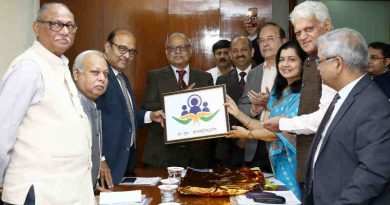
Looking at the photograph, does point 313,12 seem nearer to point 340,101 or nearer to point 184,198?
point 340,101

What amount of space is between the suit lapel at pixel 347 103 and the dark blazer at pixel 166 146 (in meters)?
2.13

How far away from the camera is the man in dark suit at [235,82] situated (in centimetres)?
424

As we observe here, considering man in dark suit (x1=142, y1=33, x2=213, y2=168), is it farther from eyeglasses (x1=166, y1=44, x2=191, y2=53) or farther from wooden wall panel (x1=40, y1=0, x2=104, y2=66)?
wooden wall panel (x1=40, y1=0, x2=104, y2=66)

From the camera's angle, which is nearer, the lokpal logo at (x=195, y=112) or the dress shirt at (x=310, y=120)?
the dress shirt at (x=310, y=120)

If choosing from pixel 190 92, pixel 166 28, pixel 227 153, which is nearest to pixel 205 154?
pixel 227 153

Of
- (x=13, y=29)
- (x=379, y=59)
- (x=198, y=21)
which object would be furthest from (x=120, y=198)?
(x=379, y=59)

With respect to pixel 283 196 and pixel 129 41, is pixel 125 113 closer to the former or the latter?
pixel 129 41

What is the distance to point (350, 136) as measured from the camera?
2.03 metres

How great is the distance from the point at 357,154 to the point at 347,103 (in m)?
0.24

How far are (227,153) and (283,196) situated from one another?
1.72 m

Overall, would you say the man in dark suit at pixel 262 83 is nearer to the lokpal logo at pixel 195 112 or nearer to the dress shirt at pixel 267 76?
the dress shirt at pixel 267 76

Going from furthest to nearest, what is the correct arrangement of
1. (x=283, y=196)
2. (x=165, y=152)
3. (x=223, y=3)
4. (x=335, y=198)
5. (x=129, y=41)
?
1. (x=223, y=3)
2. (x=165, y=152)
3. (x=129, y=41)
4. (x=283, y=196)
5. (x=335, y=198)

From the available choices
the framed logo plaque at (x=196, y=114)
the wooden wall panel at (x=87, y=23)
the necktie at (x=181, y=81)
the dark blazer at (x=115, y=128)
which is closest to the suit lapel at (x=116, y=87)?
the dark blazer at (x=115, y=128)

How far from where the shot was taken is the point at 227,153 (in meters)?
4.26
